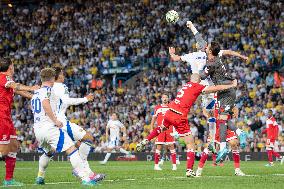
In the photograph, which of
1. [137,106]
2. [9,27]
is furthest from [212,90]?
[9,27]

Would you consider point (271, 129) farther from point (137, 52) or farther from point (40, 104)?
point (40, 104)

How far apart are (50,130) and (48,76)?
3.67ft

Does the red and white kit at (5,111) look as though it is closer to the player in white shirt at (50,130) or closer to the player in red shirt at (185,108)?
the player in white shirt at (50,130)

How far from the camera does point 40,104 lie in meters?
14.9

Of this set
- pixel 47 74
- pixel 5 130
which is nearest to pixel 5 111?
pixel 5 130

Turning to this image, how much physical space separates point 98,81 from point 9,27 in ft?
45.0

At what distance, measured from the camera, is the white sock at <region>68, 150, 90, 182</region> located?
47.4 feet

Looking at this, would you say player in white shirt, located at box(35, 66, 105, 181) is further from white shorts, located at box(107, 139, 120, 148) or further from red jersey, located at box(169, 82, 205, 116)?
white shorts, located at box(107, 139, 120, 148)

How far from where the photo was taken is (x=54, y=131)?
578 inches

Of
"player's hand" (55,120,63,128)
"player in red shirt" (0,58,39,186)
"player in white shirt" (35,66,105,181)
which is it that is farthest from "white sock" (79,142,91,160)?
"player's hand" (55,120,63,128)

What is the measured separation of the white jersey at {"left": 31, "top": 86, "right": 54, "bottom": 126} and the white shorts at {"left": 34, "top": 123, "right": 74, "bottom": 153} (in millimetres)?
104

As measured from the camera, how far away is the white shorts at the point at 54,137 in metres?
14.6

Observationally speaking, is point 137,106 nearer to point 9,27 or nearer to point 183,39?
point 183,39

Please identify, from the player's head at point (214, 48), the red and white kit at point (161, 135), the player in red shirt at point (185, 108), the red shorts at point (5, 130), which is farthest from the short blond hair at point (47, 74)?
the red and white kit at point (161, 135)
